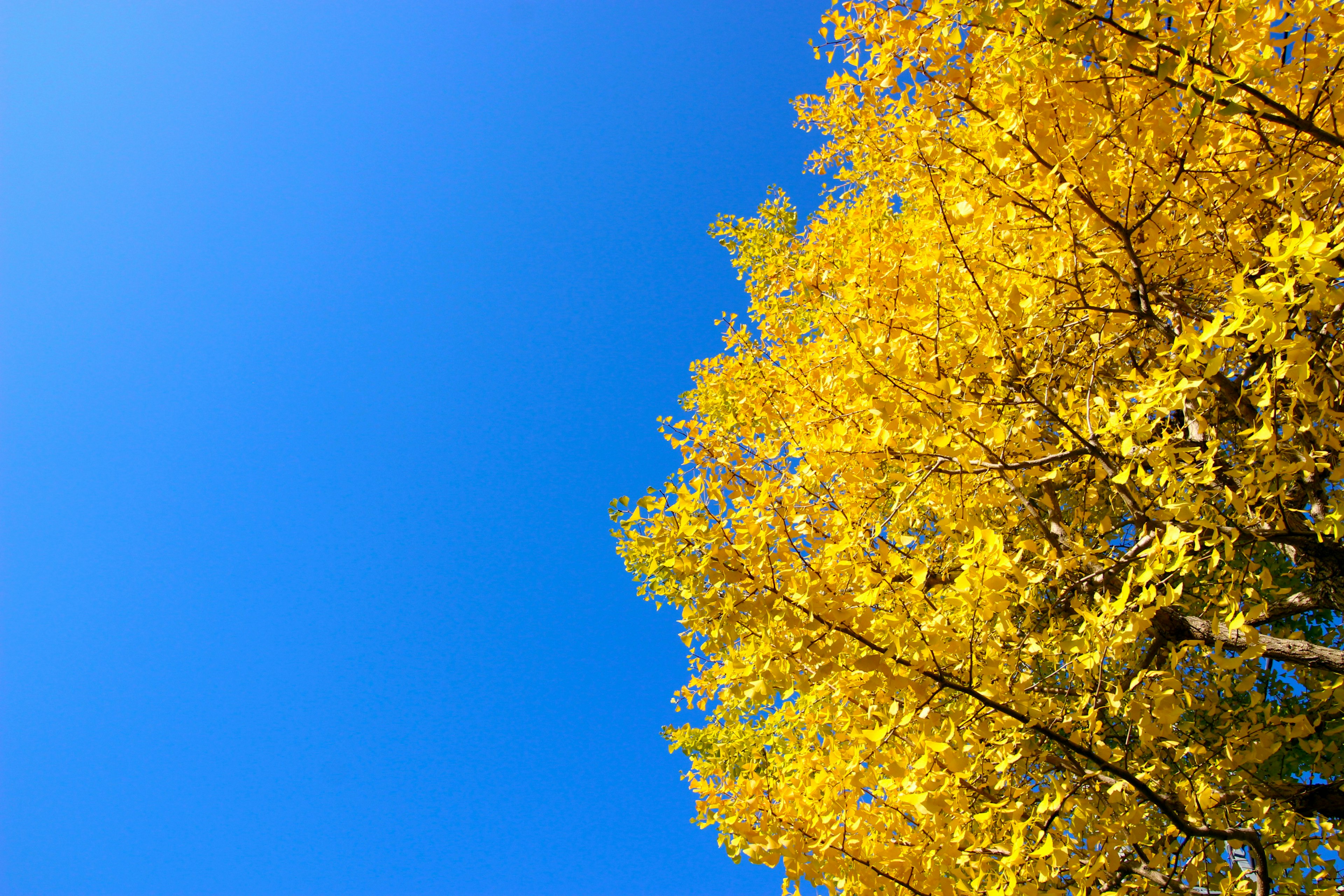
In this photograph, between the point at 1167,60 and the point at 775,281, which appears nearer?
the point at 1167,60

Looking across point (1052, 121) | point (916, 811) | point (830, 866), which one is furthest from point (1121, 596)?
point (1052, 121)

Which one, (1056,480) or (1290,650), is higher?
(1056,480)

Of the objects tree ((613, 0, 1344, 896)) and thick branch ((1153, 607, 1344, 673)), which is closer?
tree ((613, 0, 1344, 896))

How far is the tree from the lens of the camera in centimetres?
208

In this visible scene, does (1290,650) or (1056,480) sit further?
(1056,480)

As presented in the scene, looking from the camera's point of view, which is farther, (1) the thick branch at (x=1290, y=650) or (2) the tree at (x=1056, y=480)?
(1) the thick branch at (x=1290, y=650)

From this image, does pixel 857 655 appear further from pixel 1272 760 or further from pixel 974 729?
pixel 1272 760

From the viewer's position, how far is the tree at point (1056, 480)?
82.0 inches

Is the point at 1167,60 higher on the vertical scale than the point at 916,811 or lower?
higher

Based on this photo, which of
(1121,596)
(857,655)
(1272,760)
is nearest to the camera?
(1121,596)

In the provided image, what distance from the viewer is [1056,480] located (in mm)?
3672

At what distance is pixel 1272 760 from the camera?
382 cm

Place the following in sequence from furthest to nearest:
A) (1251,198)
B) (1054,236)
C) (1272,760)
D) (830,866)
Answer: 1. (1272,760)
2. (1251,198)
3. (1054,236)
4. (830,866)

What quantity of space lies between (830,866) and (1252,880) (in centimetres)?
180
